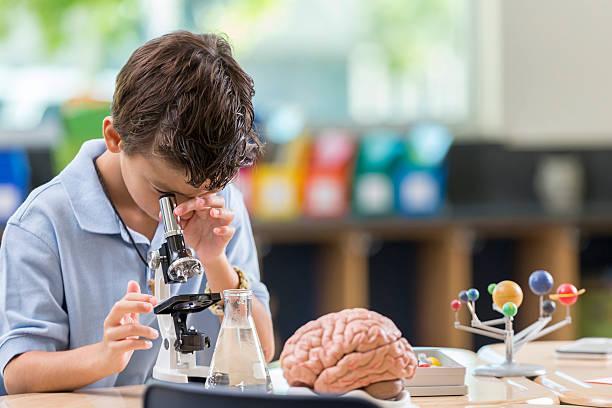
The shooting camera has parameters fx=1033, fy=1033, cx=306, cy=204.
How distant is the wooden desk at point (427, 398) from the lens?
164 cm

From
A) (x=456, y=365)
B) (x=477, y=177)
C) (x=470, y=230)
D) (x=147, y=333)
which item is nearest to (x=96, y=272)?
(x=147, y=333)

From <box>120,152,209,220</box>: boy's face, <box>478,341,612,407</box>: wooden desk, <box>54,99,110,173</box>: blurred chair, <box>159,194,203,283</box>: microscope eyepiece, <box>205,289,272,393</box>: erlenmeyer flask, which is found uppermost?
<box>54,99,110,173</box>: blurred chair

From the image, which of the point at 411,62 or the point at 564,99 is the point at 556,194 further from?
the point at 411,62

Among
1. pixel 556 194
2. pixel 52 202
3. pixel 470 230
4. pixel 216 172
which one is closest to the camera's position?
pixel 216 172

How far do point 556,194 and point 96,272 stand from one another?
311 centimetres

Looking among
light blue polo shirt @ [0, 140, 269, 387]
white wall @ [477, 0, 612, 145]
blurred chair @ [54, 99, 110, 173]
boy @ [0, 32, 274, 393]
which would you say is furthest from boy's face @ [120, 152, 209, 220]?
white wall @ [477, 0, 612, 145]

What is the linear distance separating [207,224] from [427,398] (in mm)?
489

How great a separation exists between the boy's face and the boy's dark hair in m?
0.02

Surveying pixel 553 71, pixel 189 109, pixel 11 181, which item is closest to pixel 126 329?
Result: pixel 189 109

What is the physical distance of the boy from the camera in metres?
1.64

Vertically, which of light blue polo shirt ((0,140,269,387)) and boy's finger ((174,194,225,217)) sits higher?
boy's finger ((174,194,225,217))

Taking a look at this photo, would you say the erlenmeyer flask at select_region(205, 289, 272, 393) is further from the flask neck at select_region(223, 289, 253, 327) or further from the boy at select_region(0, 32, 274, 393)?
the boy at select_region(0, 32, 274, 393)

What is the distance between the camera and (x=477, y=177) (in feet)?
15.6

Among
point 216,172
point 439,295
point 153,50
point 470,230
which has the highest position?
point 153,50
